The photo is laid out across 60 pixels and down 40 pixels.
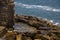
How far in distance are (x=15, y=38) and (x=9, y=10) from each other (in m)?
2.88

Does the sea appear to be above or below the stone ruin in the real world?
below

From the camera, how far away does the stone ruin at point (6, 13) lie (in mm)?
14954

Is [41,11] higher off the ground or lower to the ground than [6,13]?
lower

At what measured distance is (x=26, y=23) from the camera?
765 inches

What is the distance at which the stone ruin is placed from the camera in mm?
14954

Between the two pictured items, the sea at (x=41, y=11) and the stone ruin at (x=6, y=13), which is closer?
the stone ruin at (x=6, y=13)

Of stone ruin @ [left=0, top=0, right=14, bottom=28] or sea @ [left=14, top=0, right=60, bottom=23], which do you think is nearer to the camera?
stone ruin @ [left=0, top=0, right=14, bottom=28]

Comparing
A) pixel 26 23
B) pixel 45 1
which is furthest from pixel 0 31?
pixel 45 1

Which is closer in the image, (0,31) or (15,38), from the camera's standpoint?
(0,31)

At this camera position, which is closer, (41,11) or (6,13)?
(6,13)

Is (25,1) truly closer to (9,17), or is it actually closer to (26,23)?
(26,23)

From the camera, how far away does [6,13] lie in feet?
50.5

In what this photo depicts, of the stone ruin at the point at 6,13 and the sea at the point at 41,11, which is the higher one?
the stone ruin at the point at 6,13

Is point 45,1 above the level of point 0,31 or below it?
below
